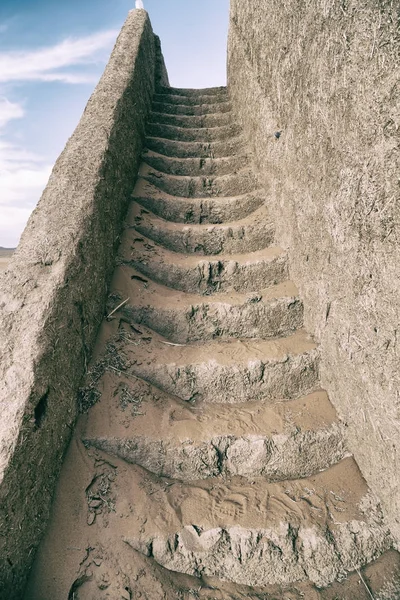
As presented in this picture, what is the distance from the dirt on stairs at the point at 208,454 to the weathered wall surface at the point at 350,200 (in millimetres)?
186

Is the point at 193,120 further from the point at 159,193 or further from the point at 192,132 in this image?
the point at 159,193

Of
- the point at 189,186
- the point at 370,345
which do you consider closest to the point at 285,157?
the point at 189,186

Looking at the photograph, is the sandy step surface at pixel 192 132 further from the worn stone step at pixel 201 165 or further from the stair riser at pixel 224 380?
the stair riser at pixel 224 380

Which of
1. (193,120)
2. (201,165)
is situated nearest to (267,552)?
(201,165)

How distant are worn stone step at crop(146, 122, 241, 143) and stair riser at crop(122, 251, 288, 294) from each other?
206 cm

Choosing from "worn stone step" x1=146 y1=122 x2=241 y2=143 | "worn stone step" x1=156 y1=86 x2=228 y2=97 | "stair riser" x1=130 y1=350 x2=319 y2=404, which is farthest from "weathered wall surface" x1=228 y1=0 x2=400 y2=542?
"worn stone step" x1=156 y1=86 x2=228 y2=97

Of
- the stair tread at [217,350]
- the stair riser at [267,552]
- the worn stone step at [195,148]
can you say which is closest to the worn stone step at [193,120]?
the worn stone step at [195,148]

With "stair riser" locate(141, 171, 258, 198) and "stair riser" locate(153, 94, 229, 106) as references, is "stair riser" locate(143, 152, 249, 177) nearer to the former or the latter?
"stair riser" locate(141, 171, 258, 198)

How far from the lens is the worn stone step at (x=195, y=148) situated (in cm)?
366

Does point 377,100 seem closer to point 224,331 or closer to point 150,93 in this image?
point 224,331

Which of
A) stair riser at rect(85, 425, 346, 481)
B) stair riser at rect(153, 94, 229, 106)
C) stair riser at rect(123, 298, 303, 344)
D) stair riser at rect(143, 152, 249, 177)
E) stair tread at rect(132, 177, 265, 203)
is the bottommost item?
stair riser at rect(85, 425, 346, 481)

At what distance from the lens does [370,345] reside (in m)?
1.62

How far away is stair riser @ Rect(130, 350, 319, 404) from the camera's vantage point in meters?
2.02

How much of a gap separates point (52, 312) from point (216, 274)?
127 cm
